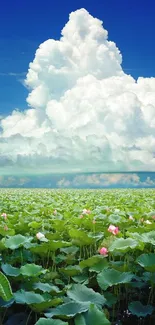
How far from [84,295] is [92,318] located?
0.46 metres

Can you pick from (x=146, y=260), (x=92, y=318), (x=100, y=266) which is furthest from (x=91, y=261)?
(x=92, y=318)

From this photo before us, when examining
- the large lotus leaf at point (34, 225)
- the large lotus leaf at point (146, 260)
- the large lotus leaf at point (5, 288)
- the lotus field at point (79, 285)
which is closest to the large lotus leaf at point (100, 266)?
the lotus field at point (79, 285)

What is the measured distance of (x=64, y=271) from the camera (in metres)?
3.35

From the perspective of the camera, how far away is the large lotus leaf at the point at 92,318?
217cm

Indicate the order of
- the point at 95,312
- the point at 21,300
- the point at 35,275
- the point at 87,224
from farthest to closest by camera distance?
the point at 87,224 < the point at 35,275 < the point at 21,300 < the point at 95,312

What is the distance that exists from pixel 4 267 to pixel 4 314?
1.47 feet

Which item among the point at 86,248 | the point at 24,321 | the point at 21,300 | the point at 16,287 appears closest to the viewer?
the point at 21,300

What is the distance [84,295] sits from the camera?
268 centimetres

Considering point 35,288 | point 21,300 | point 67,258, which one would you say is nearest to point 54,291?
point 35,288

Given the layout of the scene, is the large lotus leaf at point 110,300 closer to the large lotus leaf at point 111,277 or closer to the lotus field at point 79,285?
the lotus field at point 79,285

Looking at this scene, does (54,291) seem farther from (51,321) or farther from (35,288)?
(51,321)

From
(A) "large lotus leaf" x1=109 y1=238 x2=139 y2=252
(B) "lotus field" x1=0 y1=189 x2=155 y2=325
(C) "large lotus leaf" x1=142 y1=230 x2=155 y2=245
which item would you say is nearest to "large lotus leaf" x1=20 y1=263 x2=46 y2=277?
(B) "lotus field" x1=0 y1=189 x2=155 y2=325

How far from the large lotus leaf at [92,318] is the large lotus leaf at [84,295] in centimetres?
36

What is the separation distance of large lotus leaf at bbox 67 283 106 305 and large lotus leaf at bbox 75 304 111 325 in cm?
36
